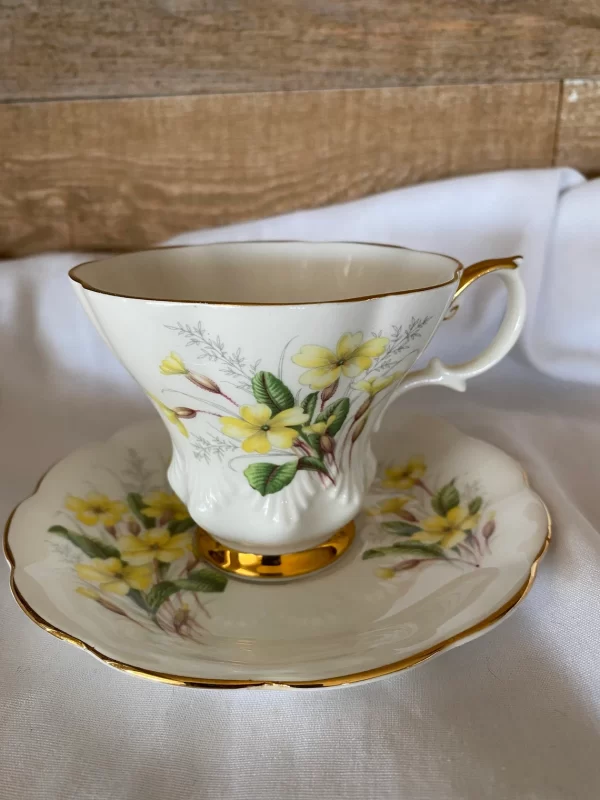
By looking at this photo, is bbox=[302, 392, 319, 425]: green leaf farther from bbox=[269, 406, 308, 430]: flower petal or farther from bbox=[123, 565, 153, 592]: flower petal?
bbox=[123, 565, 153, 592]: flower petal

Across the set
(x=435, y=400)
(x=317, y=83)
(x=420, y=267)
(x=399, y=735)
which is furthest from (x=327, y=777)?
(x=317, y=83)

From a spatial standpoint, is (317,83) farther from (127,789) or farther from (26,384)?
(127,789)

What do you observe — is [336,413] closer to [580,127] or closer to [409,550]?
[409,550]

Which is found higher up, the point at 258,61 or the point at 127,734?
the point at 258,61

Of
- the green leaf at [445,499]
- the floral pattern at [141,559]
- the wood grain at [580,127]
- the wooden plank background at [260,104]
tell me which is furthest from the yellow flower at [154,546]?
the wood grain at [580,127]

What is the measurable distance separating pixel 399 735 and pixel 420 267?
12.8 inches

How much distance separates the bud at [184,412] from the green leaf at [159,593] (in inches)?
4.8

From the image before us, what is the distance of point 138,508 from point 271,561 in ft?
0.43

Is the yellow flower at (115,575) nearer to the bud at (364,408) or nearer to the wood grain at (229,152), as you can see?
the bud at (364,408)

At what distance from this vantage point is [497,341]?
0.50m

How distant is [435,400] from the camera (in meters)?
0.76

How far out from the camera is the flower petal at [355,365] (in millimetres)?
397

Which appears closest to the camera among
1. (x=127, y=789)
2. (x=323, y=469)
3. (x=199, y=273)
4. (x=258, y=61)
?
(x=127, y=789)

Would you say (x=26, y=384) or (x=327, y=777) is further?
(x=26, y=384)
